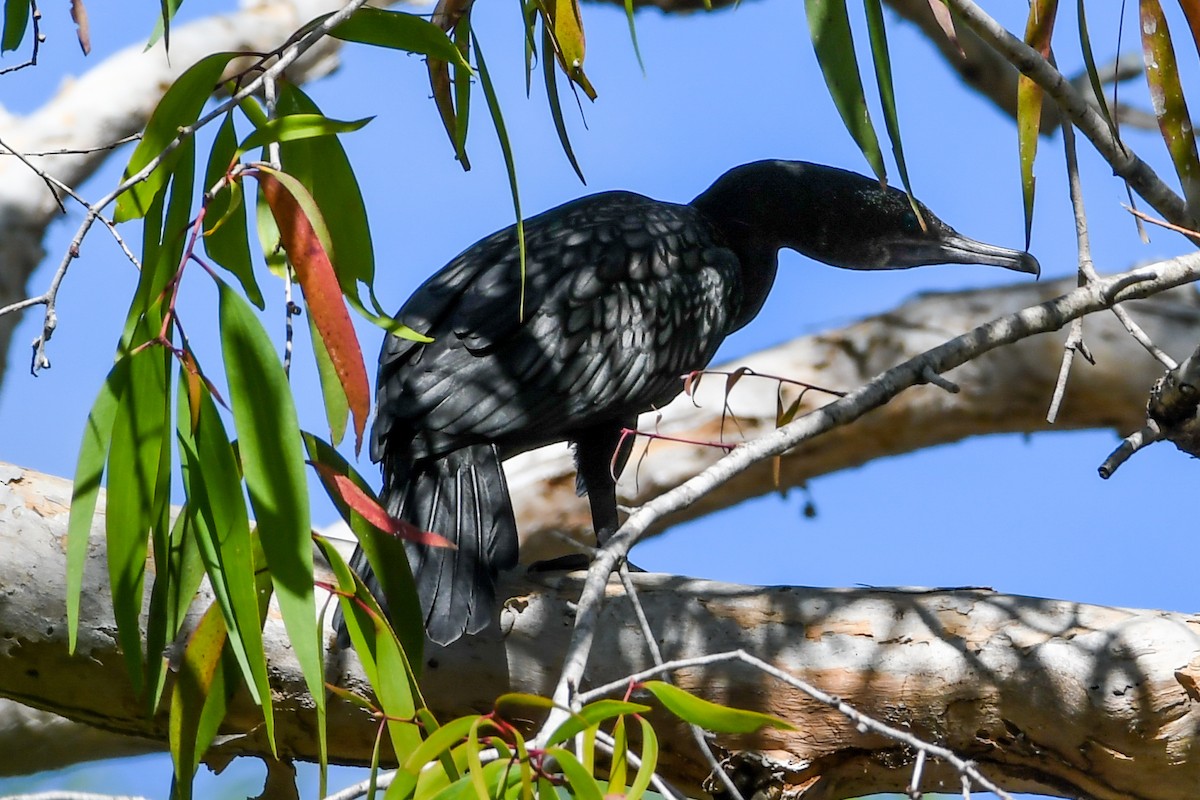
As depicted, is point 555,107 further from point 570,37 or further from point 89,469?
point 89,469

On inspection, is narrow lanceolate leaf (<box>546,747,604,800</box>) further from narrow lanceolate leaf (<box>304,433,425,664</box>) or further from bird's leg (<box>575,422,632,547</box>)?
bird's leg (<box>575,422,632,547</box>)

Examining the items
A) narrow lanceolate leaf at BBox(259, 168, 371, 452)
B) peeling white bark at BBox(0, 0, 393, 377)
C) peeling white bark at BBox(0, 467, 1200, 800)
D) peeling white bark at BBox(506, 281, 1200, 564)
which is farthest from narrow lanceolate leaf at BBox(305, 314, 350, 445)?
peeling white bark at BBox(0, 0, 393, 377)

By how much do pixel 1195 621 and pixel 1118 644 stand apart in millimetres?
113

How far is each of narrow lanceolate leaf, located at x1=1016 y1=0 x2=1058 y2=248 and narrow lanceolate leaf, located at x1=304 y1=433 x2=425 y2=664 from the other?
806 millimetres

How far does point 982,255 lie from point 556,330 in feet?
2.92

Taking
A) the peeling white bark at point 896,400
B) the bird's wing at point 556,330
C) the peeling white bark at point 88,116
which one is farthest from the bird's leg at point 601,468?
the peeling white bark at point 88,116

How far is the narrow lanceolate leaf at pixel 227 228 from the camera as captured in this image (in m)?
1.30

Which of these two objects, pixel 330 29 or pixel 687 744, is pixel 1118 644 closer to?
pixel 687 744

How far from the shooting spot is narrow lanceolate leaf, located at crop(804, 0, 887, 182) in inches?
46.9

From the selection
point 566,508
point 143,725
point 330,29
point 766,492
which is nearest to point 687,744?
point 143,725

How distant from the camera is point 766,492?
3.61 metres

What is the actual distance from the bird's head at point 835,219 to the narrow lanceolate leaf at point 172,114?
1.29 meters

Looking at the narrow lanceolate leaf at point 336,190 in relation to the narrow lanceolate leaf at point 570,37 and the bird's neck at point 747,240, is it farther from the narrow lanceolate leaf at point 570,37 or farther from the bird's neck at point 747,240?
the bird's neck at point 747,240

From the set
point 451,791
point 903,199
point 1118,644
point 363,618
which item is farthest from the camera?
point 903,199
